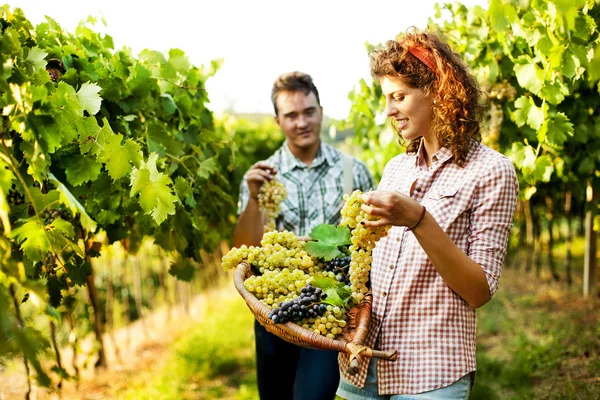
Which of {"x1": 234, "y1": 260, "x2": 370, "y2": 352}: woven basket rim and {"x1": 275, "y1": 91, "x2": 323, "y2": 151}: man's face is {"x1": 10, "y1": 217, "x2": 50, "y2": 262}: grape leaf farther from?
{"x1": 275, "y1": 91, "x2": 323, "y2": 151}: man's face

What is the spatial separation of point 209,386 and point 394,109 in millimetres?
4105

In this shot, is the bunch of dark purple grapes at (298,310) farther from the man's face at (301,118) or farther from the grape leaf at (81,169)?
the man's face at (301,118)

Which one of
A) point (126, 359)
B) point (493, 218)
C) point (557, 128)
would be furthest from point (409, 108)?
point (126, 359)

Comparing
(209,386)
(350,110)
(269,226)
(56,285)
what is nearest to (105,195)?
(56,285)

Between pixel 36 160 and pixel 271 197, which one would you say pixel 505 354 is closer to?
pixel 271 197

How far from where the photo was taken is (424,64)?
79.2 inches

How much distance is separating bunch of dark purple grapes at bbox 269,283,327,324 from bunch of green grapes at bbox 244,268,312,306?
0.10m

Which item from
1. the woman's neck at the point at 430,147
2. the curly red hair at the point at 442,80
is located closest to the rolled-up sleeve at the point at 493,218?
the curly red hair at the point at 442,80

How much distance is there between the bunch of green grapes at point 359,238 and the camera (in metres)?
1.80

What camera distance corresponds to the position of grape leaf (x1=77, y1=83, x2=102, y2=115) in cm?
201

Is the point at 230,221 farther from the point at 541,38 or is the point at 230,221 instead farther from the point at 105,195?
the point at 541,38

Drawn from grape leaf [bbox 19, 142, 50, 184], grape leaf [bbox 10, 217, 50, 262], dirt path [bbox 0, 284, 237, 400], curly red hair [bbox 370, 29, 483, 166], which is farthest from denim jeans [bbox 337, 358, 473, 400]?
dirt path [bbox 0, 284, 237, 400]

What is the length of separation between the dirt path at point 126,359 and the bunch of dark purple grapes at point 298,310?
248cm

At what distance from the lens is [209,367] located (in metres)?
5.74
